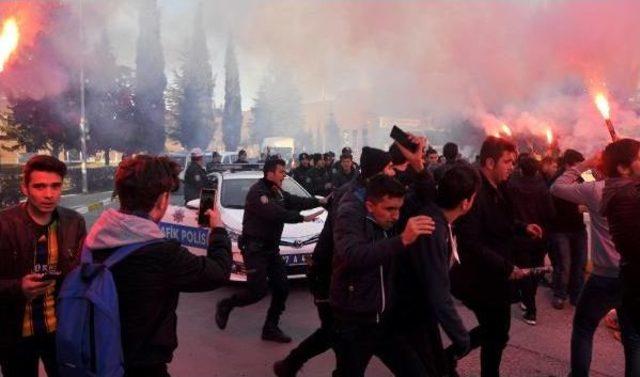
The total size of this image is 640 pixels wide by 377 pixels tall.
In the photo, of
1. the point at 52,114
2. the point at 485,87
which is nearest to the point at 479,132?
the point at 485,87

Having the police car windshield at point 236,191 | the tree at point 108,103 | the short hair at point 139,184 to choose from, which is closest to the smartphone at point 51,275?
the short hair at point 139,184

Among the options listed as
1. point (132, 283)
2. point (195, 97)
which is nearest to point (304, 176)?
point (132, 283)

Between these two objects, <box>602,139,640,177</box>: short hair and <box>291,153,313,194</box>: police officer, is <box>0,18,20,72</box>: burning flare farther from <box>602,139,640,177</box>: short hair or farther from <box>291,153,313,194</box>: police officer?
<box>291,153,313,194</box>: police officer

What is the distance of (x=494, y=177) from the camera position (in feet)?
11.8

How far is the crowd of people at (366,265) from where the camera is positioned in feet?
7.04

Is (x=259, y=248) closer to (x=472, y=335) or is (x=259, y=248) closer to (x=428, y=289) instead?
(x=472, y=335)

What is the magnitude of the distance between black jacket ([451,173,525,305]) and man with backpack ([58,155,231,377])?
1.77m

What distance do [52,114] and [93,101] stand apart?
4.51 m

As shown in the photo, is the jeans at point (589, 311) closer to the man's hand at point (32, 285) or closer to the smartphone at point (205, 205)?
the smartphone at point (205, 205)

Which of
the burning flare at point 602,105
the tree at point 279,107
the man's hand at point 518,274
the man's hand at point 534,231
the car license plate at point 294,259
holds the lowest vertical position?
the car license plate at point 294,259

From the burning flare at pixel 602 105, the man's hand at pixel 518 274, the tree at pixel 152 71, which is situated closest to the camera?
the man's hand at pixel 518 274

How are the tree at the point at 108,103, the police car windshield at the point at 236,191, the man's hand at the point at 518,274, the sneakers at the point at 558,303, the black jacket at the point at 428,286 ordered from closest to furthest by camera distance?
the black jacket at the point at 428,286 < the man's hand at the point at 518,274 < the sneakers at the point at 558,303 < the police car windshield at the point at 236,191 < the tree at the point at 108,103

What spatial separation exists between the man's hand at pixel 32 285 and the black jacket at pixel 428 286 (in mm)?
1668

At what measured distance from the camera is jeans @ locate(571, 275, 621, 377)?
3.44 metres
